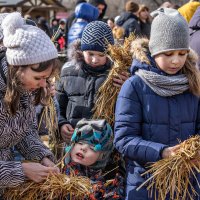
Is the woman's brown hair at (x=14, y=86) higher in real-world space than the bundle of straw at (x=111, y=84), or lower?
higher

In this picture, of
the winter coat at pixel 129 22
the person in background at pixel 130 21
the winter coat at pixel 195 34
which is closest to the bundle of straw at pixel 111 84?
the winter coat at pixel 195 34

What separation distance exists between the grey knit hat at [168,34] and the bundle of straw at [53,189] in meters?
0.89

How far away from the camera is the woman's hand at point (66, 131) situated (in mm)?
3752

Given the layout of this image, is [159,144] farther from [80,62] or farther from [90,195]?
[80,62]

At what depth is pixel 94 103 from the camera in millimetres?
3779

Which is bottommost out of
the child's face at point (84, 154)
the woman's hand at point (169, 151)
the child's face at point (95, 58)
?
the child's face at point (84, 154)

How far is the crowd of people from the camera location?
268cm

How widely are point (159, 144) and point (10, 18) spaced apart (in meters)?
1.01

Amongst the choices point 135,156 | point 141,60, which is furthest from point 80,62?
point 135,156

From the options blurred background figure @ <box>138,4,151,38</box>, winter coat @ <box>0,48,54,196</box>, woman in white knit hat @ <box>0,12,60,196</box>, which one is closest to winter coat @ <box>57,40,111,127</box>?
winter coat @ <box>0,48,54,196</box>

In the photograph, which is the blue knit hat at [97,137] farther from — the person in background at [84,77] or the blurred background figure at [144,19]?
the blurred background figure at [144,19]

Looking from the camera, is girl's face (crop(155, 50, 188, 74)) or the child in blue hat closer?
girl's face (crop(155, 50, 188, 74))

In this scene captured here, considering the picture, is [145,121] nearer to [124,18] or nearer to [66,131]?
[66,131]

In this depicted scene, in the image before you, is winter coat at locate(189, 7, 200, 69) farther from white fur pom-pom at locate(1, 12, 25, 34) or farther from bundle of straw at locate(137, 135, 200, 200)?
white fur pom-pom at locate(1, 12, 25, 34)
